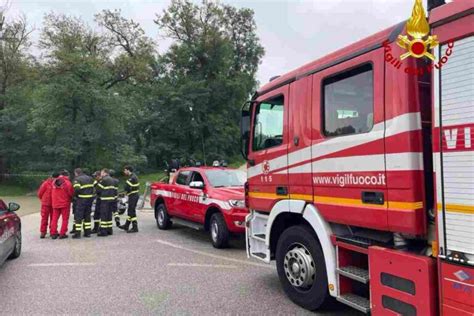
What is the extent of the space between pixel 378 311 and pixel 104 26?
3805cm

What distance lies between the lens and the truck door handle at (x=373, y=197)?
3.73 meters

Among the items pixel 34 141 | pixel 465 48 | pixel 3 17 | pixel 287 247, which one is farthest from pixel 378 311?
pixel 3 17

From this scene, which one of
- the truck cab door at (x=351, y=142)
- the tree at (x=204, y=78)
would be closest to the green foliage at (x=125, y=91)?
the tree at (x=204, y=78)

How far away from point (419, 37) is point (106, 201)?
8786 millimetres

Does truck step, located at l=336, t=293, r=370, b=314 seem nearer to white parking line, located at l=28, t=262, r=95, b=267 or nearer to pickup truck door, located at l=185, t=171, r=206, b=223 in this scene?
white parking line, located at l=28, t=262, r=95, b=267

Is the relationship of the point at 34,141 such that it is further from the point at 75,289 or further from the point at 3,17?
the point at 75,289

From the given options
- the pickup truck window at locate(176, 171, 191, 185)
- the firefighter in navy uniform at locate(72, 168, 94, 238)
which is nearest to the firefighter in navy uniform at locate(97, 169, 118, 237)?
the firefighter in navy uniform at locate(72, 168, 94, 238)

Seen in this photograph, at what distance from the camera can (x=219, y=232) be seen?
8641 millimetres

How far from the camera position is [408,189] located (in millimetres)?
3463

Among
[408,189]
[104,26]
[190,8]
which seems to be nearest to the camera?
[408,189]

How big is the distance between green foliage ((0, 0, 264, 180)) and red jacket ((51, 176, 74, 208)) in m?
16.4

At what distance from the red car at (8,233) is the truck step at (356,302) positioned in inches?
190

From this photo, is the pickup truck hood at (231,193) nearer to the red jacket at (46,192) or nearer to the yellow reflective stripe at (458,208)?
the red jacket at (46,192)

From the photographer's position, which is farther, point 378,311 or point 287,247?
point 287,247
